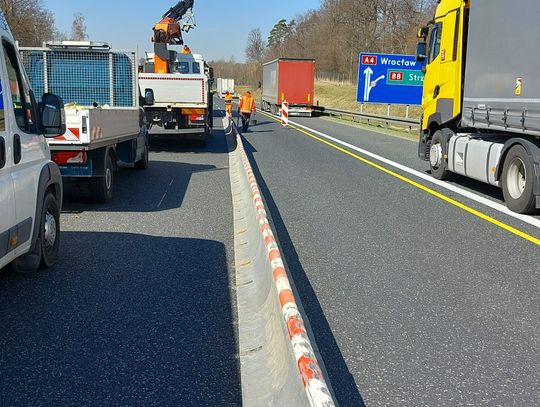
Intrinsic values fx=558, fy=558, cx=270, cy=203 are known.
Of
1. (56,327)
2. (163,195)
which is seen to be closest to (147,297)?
(56,327)

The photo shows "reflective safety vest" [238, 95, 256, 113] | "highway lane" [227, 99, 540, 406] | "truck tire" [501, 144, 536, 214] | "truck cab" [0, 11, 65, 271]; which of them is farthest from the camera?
"reflective safety vest" [238, 95, 256, 113]

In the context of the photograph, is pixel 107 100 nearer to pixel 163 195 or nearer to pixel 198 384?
pixel 163 195

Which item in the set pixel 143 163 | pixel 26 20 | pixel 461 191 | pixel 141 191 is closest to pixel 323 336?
pixel 141 191

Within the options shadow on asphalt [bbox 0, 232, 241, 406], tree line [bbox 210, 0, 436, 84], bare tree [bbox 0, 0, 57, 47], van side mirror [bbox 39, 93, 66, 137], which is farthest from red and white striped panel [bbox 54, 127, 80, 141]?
tree line [bbox 210, 0, 436, 84]

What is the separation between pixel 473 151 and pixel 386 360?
7107 mm

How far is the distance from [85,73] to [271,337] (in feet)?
29.4

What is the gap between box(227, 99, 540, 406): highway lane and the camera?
352cm

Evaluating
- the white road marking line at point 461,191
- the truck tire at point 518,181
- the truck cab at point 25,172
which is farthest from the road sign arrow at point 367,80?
the truck cab at point 25,172

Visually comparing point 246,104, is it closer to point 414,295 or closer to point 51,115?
point 51,115

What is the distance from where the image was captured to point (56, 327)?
4.19 metres

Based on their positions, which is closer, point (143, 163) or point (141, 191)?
point (141, 191)

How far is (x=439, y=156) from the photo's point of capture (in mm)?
11727

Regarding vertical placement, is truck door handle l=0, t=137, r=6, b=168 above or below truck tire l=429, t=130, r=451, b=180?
above

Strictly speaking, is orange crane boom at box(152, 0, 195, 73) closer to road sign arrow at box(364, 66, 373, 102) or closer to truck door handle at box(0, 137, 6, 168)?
road sign arrow at box(364, 66, 373, 102)
